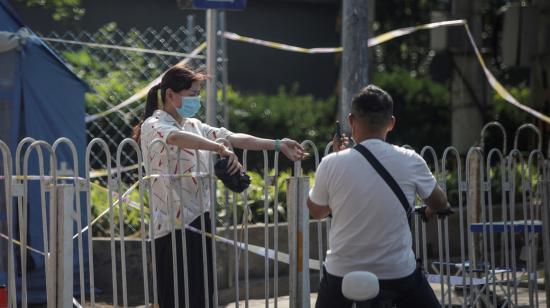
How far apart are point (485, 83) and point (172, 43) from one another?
4.34m

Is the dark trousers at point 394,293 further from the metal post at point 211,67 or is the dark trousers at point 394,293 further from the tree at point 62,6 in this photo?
the tree at point 62,6

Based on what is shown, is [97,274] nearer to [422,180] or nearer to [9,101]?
[9,101]

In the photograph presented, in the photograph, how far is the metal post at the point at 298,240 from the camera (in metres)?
6.34

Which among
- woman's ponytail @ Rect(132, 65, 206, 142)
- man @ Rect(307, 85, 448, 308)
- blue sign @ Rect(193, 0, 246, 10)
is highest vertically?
blue sign @ Rect(193, 0, 246, 10)

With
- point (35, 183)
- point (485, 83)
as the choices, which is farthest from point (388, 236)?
point (485, 83)

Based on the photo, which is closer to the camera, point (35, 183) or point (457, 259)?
point (35, 183)

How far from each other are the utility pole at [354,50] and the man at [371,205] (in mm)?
2633

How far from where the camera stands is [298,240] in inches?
251

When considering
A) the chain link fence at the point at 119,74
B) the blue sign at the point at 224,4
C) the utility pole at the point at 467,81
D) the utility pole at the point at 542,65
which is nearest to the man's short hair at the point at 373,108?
the blue sign at the point at 224,4

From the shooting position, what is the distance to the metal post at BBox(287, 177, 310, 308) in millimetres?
6336

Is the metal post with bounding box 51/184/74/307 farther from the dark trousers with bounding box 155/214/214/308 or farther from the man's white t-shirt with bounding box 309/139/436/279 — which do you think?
the man's white t-shirt with bounding box 309/139/436/279

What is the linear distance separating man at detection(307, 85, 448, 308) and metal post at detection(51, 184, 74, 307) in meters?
1.40

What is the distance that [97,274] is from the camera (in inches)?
372

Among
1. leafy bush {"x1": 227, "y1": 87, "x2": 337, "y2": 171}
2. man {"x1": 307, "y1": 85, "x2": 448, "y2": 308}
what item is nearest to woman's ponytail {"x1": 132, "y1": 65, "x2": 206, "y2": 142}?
man {"x1": 307, "y1": 85, "x2": 448, "y2": 308}
